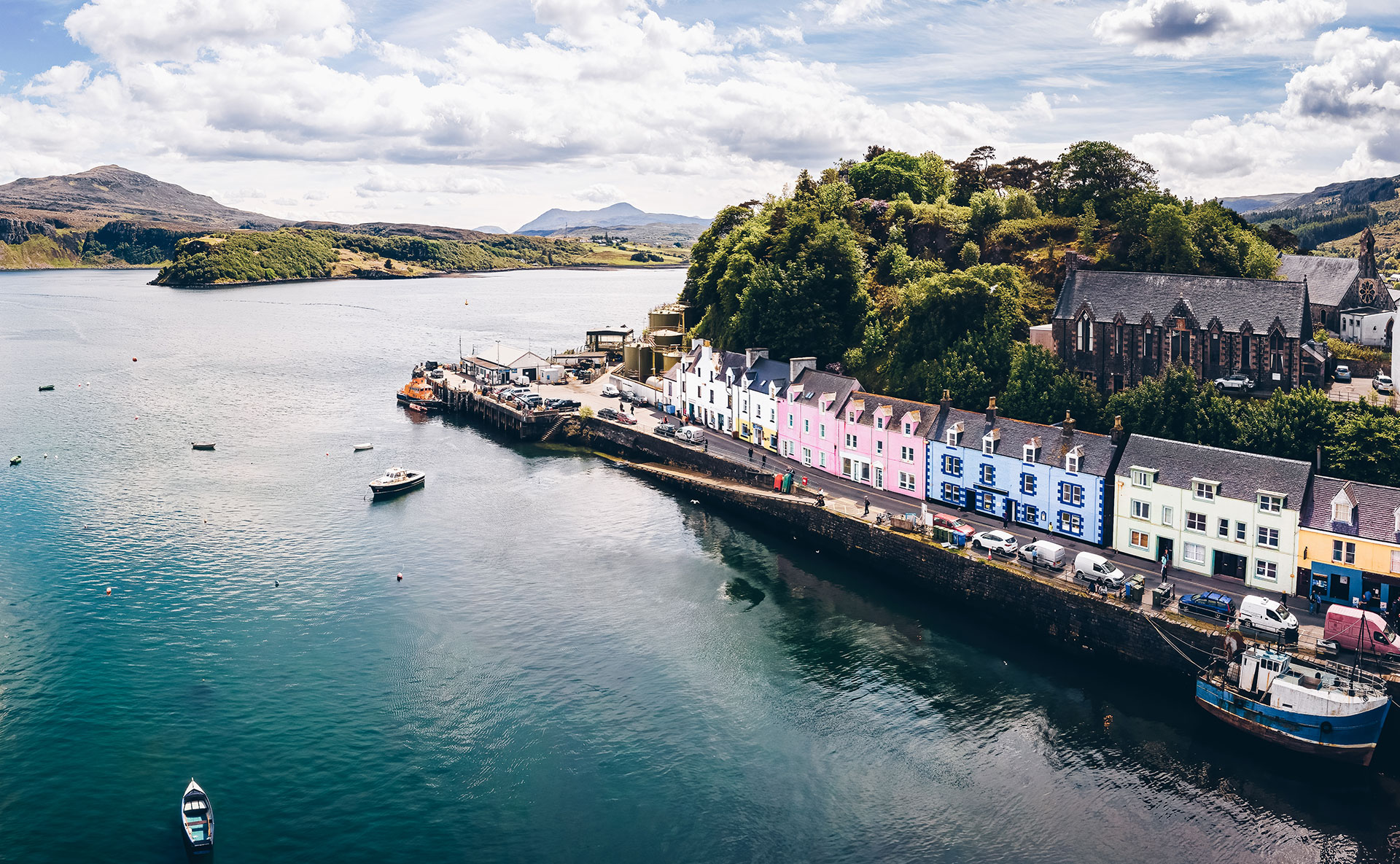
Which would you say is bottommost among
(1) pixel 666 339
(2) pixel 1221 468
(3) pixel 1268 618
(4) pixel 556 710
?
(4) pixel 556 710

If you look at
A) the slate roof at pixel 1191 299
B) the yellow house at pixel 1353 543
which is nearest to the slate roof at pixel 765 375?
the slate roof at pixel 1191 299

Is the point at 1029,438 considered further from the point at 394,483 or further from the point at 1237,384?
the point at 394,483

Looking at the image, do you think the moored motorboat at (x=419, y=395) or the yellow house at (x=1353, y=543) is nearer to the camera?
the yellow house at (x=1353, y=543)

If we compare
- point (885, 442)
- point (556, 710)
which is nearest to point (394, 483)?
point (885, 442)

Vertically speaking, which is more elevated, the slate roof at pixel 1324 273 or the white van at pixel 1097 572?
the slate roof at pixel 1324 273

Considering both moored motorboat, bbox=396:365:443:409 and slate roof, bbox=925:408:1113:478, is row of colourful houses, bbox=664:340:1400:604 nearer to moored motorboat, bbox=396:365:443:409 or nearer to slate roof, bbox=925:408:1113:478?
slate roof, bbox=925:408:1113:478

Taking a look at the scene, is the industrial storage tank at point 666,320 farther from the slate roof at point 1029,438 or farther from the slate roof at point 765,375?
the slate roof at point 1029,438
